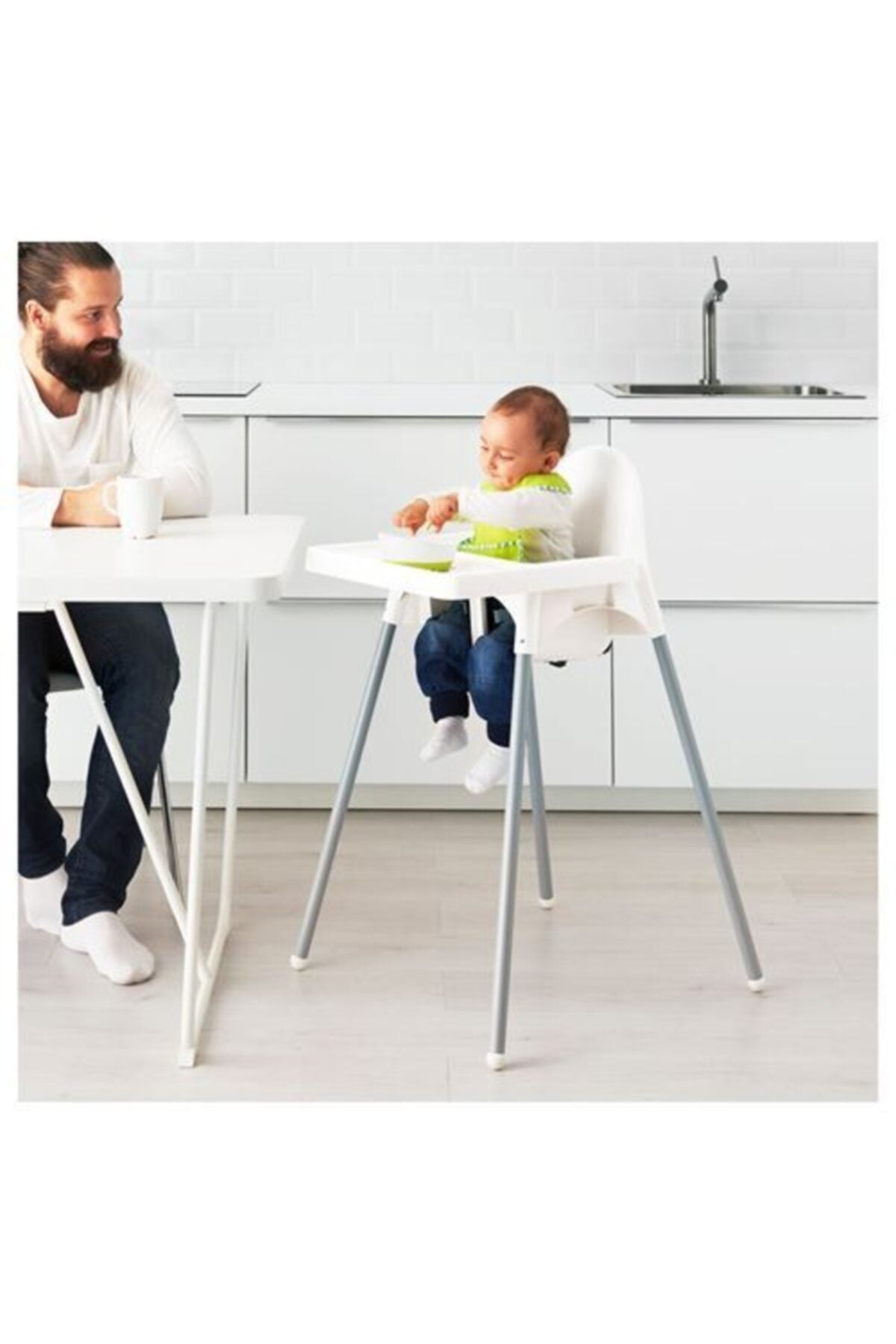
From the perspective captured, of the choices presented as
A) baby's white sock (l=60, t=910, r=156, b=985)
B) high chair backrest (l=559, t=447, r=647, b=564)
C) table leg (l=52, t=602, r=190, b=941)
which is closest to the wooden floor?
baby's white sock (l=60, t=910, r=156, b=985)

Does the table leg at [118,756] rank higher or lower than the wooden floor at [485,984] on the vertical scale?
higher

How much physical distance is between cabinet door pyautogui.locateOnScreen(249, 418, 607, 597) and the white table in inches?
32.4

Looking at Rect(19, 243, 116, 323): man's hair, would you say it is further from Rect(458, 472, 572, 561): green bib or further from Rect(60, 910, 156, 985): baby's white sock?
Rect(60, 910, 156, 985): baby's white sock

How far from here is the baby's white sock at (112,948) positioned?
323 centimetres

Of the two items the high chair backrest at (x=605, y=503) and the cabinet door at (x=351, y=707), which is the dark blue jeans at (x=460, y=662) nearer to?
the high chair backrest at (x=605, y=503)

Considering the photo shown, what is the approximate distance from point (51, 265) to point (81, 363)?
170mm

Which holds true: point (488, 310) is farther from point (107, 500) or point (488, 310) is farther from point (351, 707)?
point (107, 500)

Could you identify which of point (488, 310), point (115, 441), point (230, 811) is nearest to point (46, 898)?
point (230, 811)

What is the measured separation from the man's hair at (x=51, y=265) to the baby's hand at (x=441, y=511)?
0.74 m

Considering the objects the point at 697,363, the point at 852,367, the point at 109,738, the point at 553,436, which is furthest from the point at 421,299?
the point at 109,738

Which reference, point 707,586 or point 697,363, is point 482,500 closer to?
point 707,586

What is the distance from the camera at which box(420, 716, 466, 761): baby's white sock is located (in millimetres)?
3312

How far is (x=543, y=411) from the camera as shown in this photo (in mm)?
3105

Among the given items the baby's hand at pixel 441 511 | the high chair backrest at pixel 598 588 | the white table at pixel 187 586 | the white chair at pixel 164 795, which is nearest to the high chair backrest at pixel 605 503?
the high chair backrest at pixel 598 588
